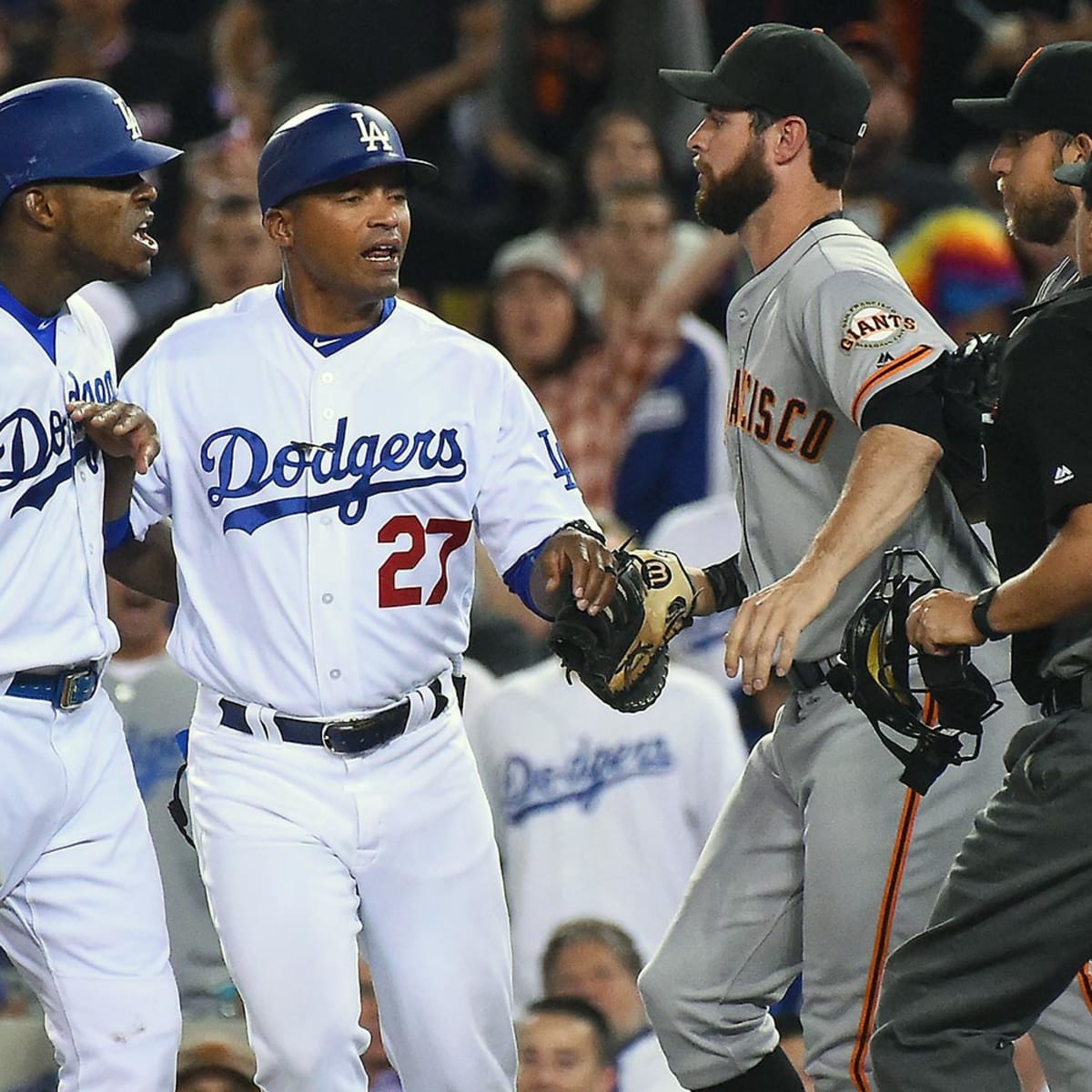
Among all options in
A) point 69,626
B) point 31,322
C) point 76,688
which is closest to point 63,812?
point 76,688

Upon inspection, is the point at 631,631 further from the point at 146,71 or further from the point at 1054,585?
the point at 146,71

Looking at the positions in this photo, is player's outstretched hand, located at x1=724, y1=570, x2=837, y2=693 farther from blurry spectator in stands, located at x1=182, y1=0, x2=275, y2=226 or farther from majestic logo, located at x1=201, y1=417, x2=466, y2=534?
blurry spectator in stands, located at x1=182, y1=0, x2=275, y2=226

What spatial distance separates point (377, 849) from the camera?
3.78 metres

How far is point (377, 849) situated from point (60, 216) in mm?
1298

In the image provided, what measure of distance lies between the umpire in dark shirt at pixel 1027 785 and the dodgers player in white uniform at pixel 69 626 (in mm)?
1332

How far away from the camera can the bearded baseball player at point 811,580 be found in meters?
3.51

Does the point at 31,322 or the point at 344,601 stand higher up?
the point at 31,322

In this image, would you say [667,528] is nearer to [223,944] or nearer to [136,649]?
[136,649]

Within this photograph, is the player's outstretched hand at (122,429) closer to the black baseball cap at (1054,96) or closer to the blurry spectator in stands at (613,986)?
the black baseball cap at (1054,96)

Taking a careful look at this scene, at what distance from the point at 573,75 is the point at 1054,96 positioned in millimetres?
4439

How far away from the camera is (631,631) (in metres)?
3.87

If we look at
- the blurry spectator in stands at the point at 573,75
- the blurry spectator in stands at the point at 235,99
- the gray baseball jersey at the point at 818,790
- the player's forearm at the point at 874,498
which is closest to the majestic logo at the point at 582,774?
the gray baseball jersey at the point at 818,790

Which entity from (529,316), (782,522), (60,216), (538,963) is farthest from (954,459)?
(529,316)

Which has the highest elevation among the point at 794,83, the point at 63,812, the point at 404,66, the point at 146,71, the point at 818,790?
the point at 146,71
